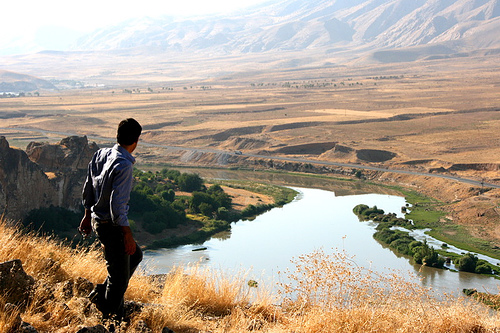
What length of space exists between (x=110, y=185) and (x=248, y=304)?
8.47 ft

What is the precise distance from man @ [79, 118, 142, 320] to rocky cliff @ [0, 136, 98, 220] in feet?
74.0

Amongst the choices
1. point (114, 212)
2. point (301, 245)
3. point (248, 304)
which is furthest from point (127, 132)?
point (301, 245)

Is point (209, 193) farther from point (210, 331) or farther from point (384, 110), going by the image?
point (384, 110)

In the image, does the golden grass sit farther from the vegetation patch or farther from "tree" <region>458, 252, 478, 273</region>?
"tree" <region>458, 252, 478, 273</region>

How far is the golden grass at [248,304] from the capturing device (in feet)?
19.5

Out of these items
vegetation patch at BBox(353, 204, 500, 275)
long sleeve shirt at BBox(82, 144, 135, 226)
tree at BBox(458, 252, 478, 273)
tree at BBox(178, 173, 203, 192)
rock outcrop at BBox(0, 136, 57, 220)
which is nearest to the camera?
long sleeve shirt at BBox(82, 144, 135, 226)

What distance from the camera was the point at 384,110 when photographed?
94.9m

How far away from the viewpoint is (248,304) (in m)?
7.49

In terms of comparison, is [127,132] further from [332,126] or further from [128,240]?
[332,126]

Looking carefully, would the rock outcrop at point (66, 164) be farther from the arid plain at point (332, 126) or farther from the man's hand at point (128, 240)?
the man's hand at point (128, 240)

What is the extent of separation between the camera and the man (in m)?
5.73

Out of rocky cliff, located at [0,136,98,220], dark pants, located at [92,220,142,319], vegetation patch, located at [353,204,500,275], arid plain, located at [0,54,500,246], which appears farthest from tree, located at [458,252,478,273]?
dark pants, located at [92,220,142,319]

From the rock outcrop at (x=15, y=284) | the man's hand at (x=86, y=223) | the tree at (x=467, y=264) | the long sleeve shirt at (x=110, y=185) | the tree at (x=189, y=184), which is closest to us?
the long sleeve shirt at (x=110, y=185)

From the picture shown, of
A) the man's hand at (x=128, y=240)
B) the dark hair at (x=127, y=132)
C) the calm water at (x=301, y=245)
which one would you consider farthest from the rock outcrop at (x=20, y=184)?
the man's hand at (x=128, y=240)
